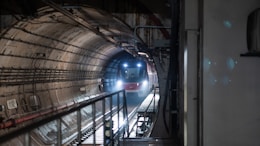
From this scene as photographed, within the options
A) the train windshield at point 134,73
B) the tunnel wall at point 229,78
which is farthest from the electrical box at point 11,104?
the train windshield at point 134,73

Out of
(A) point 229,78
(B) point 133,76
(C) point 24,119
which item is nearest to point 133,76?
(B) point 133,76

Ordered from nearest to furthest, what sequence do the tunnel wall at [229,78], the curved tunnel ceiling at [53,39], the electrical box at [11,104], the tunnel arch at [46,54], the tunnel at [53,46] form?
the tunnel wall at [229,78]
the tunnel at [53,46]
the curved tunnel ceiling at [53,39]
the tunnel arch at [46,54]
the electrical box at [11,104]

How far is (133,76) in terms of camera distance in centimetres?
2598

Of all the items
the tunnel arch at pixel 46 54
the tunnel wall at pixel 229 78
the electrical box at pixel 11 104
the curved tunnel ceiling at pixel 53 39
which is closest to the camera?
the tunnel wall at pixel 229 78

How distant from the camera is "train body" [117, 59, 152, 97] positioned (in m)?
25.7

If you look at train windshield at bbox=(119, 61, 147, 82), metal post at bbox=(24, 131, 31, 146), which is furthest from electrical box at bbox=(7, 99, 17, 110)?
train windshield at bbox=(119, 61, 147, 82)

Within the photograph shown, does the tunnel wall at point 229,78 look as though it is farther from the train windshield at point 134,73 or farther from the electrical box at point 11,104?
the train windshield at point 134,73

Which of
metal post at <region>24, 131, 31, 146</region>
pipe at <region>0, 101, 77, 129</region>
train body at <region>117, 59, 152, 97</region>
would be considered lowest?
pipe at <region>0, 101, 77, 129</region>

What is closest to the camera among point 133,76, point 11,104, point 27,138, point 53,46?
point 27,138

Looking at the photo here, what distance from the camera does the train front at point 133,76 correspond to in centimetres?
2572

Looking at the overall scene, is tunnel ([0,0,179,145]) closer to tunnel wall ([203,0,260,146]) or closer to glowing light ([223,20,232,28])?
tunnel wall ([203,0,260,146])

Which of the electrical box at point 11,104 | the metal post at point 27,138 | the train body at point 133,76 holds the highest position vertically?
the train body at point 133,76

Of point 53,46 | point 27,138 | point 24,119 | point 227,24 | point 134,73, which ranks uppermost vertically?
point 53,46

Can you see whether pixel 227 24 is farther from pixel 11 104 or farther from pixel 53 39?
pixel 53 39
